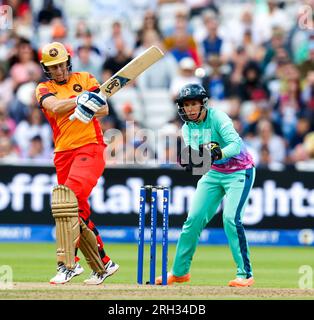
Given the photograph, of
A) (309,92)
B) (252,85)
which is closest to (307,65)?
(309,92)

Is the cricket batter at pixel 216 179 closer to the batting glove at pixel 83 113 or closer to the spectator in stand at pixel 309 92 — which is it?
the batting glove at pixel 83 113

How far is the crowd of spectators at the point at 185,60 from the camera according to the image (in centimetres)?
1562

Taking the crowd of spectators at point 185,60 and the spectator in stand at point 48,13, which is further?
the spectator in stand at point 48,13

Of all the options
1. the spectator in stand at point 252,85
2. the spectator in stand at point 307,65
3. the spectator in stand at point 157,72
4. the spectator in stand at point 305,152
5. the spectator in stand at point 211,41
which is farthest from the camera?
the spectator in stand at point 211,41

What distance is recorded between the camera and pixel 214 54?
1720 centimetres

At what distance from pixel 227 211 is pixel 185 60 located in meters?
7.11

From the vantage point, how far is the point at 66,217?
8492 mm

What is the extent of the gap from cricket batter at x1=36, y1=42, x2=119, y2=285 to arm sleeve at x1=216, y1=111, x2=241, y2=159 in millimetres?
997

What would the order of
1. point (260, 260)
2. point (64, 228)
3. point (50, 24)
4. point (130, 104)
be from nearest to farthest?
point (64, 228), point (260, 260), point (130, 104), point (50, 24)

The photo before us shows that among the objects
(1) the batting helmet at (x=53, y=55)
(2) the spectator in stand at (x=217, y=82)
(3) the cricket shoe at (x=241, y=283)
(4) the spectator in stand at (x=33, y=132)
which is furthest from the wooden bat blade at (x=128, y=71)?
(2) the spectator in stand at (x=217, y=82)

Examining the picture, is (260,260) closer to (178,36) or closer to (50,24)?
(178,36)
